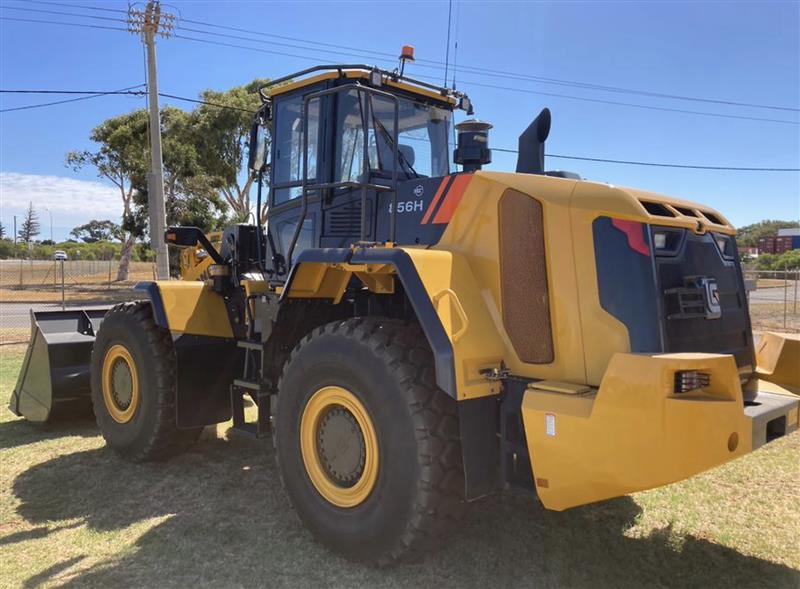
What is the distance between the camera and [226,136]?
27719mm

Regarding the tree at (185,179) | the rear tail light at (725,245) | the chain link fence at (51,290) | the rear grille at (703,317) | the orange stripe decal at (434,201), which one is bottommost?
the chain link fence at (51,290)

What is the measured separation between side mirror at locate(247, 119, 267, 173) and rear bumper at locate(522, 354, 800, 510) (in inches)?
124

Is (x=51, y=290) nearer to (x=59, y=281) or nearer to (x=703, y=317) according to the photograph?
(x=59, y=281)

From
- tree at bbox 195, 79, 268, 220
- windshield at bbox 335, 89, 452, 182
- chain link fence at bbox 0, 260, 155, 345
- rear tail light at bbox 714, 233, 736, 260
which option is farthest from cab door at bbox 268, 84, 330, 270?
tree at bbox 195, 79, 268, 220

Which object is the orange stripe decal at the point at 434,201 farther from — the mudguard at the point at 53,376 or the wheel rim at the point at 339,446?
the mudguard at the point at 53,376

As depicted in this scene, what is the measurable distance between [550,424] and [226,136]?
27204mm

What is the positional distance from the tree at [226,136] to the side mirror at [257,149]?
74.4 ft

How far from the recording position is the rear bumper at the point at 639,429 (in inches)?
101

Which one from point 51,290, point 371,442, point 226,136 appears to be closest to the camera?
point 371,442

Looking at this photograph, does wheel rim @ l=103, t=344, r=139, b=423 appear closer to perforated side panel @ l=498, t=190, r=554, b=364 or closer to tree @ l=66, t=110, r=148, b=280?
perforated side panel @ l=498, t=190, r=554, b=364

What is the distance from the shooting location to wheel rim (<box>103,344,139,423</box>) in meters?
5.30

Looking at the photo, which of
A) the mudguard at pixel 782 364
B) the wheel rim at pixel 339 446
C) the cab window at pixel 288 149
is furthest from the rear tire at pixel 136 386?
the mudguard at pixel 782 364

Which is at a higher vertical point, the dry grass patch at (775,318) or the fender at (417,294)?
the fender at (417,294)

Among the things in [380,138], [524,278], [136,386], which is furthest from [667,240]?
[136,386]
